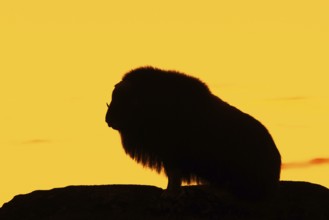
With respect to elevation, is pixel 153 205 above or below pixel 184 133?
below

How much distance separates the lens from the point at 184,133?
67.0ft

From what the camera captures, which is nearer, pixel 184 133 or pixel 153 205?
pixel 184 133

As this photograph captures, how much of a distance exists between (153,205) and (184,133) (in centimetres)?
165

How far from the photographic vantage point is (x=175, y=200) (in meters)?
20.7

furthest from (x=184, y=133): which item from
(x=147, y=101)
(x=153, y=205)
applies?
(x=153, y=205)

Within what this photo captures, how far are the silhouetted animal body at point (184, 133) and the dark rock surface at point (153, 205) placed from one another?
42 centimetres

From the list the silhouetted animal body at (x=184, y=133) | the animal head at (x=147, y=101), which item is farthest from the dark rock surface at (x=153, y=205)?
the animal head at (x=147, y=101)

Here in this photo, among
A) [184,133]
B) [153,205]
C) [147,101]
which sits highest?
[147,101]

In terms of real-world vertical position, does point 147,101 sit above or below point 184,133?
above

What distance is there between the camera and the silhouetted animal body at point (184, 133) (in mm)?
20375

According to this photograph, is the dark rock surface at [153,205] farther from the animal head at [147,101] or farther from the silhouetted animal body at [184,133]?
the animal head at [147,101]

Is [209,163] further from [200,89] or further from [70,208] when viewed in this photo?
[70,208]

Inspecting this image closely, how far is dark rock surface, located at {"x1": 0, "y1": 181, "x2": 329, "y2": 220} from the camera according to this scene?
20.6m

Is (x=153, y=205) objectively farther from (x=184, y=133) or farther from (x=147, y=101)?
(x=147, y=101)
